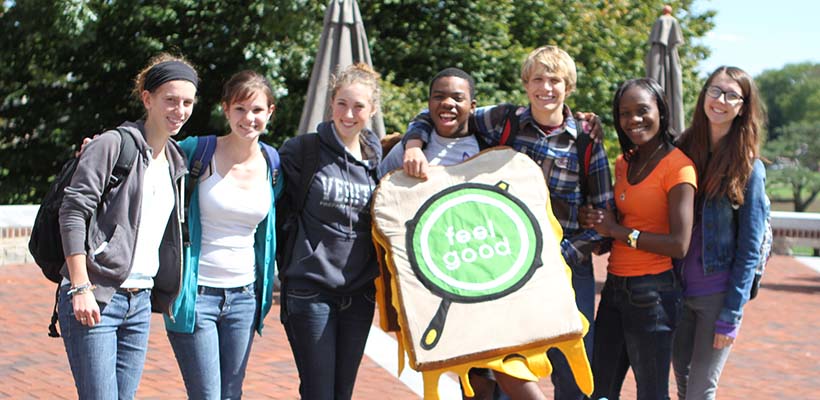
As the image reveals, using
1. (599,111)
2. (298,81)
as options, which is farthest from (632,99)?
(599,111)

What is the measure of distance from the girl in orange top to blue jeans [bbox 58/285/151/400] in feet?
6.24

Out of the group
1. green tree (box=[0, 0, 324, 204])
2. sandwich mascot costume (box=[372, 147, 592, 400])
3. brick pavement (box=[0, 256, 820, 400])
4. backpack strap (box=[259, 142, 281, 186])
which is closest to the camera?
sandwich mascot costume (box=[372, 147, 592, 400])

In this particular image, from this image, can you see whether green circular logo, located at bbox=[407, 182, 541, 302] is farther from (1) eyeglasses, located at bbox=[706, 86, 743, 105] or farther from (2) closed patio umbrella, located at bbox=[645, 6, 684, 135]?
(2) closed patio umbrella, located at bbox=[645, 6, 684, 135]

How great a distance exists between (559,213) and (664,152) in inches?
20.4

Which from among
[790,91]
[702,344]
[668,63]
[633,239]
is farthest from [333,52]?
[790,91]

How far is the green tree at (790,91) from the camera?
137m

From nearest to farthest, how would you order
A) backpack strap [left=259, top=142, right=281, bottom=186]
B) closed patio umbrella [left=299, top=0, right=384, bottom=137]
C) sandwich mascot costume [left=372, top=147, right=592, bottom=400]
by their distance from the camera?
1. sandwich mascot costume [left=372, top=147, right=592, bottom=400]
2. backpack strap [left=259, top=142, right=281, bottom=186]
3. closed patio umbrella [left=299, top=0, right=384, bottom=137]

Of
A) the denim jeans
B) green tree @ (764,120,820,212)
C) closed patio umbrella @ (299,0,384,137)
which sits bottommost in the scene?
green tree @ (764,120,820,212)

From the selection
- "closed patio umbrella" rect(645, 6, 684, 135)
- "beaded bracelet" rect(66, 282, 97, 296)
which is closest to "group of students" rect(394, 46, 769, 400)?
"beaded bracelet" rect(66, 282, 97, 296)

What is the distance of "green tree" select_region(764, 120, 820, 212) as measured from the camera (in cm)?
5084

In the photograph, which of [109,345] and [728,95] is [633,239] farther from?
[109,345]

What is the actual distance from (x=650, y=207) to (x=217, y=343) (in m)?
1.88

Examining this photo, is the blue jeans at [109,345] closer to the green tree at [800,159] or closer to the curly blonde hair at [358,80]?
the curly blonde hair at [358,80]

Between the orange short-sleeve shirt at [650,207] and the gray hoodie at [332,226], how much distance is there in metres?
1.08
